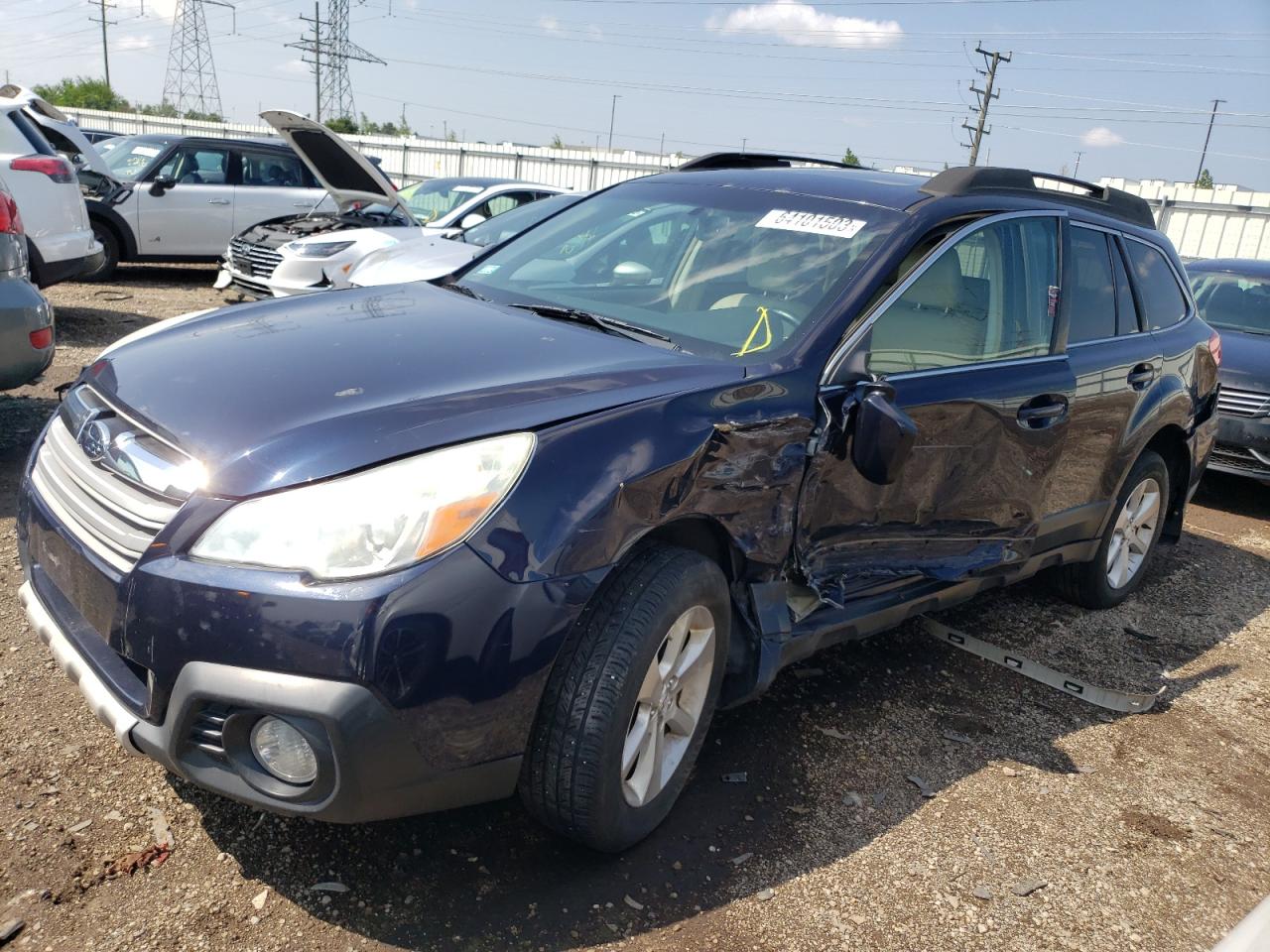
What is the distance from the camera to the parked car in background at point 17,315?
4.56m

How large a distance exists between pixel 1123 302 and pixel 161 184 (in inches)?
415

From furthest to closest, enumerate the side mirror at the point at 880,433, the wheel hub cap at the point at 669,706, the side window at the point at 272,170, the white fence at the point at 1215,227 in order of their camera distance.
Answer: the white fence at the point at 1215,227, the side window at the point at 272,170, the side mirror at the point at 880,433, the wheel hub cap at the point at 669,706

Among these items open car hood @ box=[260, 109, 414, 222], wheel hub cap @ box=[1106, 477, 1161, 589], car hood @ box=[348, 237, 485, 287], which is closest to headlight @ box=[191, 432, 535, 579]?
wheel hub cap @ box=[1106, 477, 1161, 589]

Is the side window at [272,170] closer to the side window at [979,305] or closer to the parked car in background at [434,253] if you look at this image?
the parked car in background at [434,253]

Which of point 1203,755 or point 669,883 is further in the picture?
point 1203,755

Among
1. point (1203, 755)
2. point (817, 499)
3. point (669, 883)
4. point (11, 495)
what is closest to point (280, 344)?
point (817, 499)

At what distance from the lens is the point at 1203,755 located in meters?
3.63

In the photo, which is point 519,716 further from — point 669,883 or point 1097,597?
point 1097,597

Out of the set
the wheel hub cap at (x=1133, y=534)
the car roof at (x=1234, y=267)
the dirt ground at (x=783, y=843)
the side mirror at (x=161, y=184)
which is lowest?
the dirt ground at (x=783, y=843)

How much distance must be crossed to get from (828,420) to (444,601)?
1.29m

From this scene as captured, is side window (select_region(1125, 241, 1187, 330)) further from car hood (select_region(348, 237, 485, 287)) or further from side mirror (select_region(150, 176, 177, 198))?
side mirror (select_region(150, 176, 177, 198))

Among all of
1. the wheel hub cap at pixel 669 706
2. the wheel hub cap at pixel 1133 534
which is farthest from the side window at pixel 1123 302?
the wheel hub cap at pixel 669 706

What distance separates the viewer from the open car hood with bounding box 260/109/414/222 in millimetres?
8969

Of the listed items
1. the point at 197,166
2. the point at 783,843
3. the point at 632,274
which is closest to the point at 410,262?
the point at 632,274
